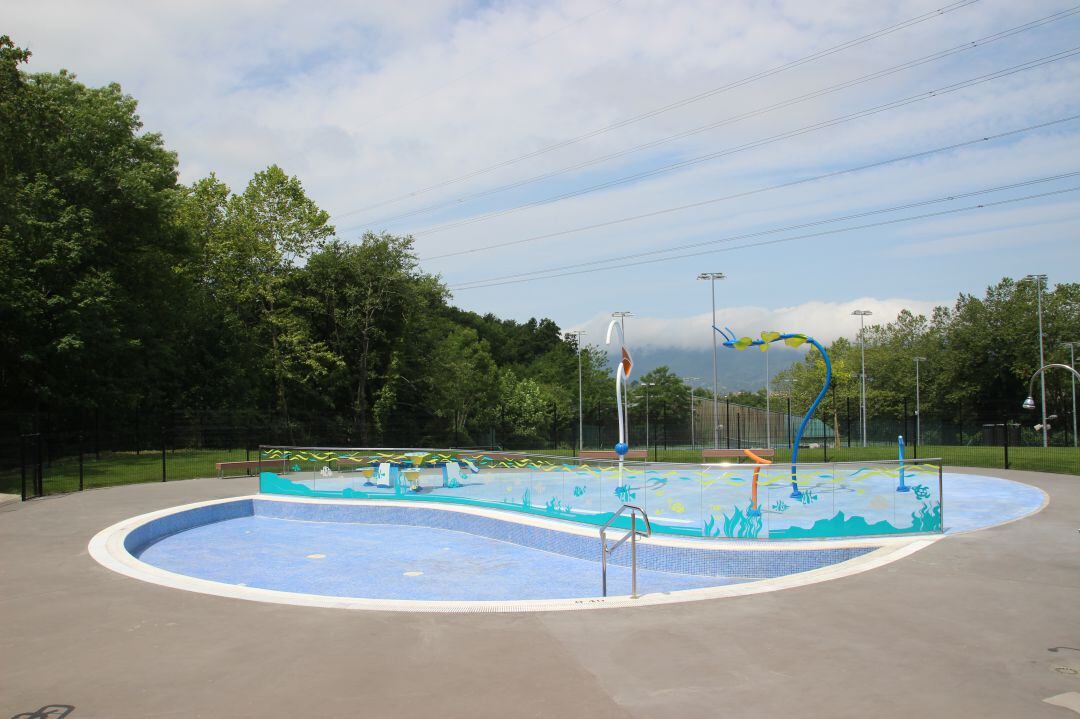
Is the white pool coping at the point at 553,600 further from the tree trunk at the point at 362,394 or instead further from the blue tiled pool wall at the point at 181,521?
the tree trunk at the point at 362,394

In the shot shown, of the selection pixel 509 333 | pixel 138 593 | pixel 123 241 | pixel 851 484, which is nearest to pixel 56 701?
pixel 138 593

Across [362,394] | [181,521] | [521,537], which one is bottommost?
[521,537]

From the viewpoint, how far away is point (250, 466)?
27.3 meters

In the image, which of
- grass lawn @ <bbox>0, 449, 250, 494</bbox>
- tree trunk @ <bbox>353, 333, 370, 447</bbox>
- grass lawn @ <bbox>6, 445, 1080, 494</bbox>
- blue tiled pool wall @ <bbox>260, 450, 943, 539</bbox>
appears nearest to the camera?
blue tiled pool wall @ <bbox>260, 450, 943, 539</bbox>

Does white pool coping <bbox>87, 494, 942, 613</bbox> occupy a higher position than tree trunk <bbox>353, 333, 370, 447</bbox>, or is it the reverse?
tree trunk <bbox>353, 333, 370, 447</bbox>

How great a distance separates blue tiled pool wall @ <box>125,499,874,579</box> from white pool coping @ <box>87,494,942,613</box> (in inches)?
5.6

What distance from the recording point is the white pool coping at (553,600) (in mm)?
8766

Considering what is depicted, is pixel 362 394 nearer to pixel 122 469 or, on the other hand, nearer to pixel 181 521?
pixel 122 469

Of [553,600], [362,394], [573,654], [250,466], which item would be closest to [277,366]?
[362,394]

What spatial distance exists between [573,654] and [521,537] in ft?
30.7

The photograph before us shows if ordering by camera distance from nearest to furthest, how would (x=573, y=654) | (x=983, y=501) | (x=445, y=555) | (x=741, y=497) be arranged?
(x=573, y=654)
(x=741, y=497)
(x=445, y=555)
(x=983, y=501)

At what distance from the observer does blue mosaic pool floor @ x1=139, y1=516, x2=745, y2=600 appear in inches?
490

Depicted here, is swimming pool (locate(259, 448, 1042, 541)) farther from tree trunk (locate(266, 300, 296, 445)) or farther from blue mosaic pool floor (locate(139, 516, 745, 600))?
tree trunk (locate(266, 300, 296, 445))

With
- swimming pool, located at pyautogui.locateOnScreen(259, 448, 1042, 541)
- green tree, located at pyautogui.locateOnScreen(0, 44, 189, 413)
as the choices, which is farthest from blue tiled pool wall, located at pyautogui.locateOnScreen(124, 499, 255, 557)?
green tree, located at pyautogui.locateOnScreen(0, 44, 189, 413)
